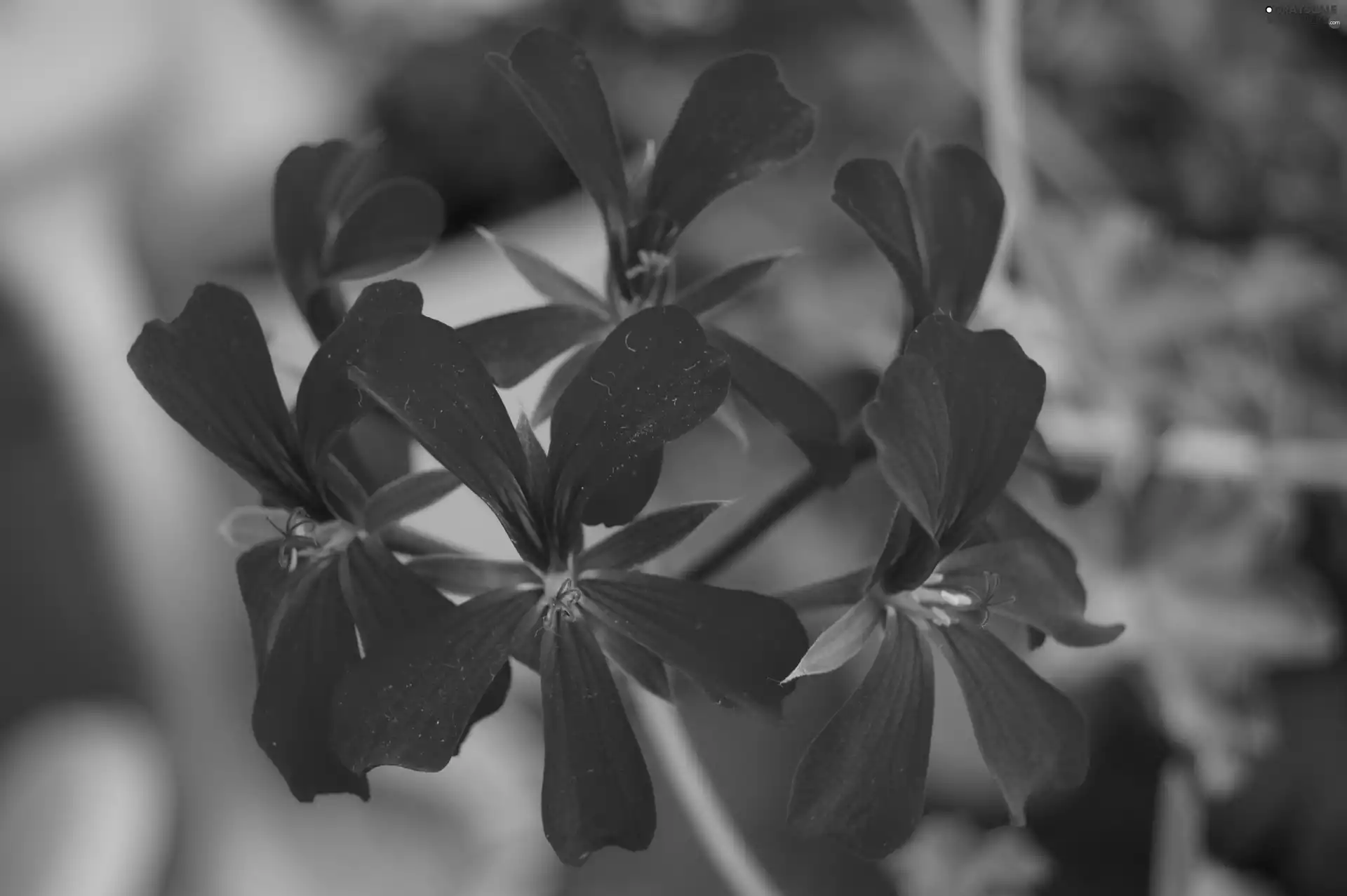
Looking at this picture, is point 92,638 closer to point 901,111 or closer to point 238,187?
point 238,187

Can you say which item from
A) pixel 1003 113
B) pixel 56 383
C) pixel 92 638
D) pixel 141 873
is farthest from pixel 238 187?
pixel 1003 113

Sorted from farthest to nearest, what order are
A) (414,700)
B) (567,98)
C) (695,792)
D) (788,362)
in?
(788,362) → (695,792) → (567,98) → (414,700)

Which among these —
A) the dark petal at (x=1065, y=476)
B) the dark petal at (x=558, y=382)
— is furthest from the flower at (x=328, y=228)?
the dark petal at (x=1065, y=476)

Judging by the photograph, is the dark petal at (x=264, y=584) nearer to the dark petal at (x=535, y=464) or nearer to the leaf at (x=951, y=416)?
the dark petal at (x=535, y=464)

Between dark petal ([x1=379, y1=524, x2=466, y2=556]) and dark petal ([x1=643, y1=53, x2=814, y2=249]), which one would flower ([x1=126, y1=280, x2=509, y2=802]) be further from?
dark petal ([x1=643, y1=53, x2=814, y2=249])

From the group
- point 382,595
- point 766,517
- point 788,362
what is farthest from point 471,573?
point 788,362

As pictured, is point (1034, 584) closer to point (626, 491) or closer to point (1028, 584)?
point (1028, 584)
